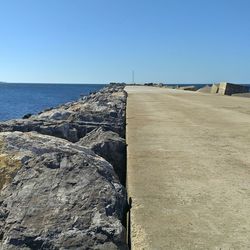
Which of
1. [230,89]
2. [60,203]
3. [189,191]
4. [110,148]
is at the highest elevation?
[60,203]

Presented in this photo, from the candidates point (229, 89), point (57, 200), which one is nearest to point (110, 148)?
point (57, 200)

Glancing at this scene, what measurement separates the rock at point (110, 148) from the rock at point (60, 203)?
1.60m

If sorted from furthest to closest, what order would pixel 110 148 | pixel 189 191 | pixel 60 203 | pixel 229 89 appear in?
pixel 229 89 → pixel 110 148 → pixel 189 191 → pixel 60 203

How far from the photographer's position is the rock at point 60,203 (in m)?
2.71

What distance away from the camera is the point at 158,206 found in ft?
11.4

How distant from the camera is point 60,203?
9.91 feet

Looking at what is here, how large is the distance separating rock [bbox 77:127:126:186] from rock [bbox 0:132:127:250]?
1.60m

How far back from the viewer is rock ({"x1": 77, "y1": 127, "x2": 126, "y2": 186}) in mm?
5453

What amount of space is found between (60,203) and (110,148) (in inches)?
104

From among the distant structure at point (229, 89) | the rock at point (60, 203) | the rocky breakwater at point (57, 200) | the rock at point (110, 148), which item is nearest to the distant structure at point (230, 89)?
the distant structure at point (229, 89)

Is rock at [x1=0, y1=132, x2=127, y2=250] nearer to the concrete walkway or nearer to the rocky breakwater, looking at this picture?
the rocky breakwater

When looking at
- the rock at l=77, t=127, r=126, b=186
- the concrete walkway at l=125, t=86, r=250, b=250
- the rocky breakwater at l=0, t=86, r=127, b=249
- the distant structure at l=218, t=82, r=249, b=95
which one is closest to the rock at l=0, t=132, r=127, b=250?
the rocky breakwater at l=0, t=86, r=127, b=249

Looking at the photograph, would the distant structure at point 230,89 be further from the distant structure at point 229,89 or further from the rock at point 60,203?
the rock at point 60,203

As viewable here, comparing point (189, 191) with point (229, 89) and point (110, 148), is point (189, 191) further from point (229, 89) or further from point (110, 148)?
point (229, 89)
